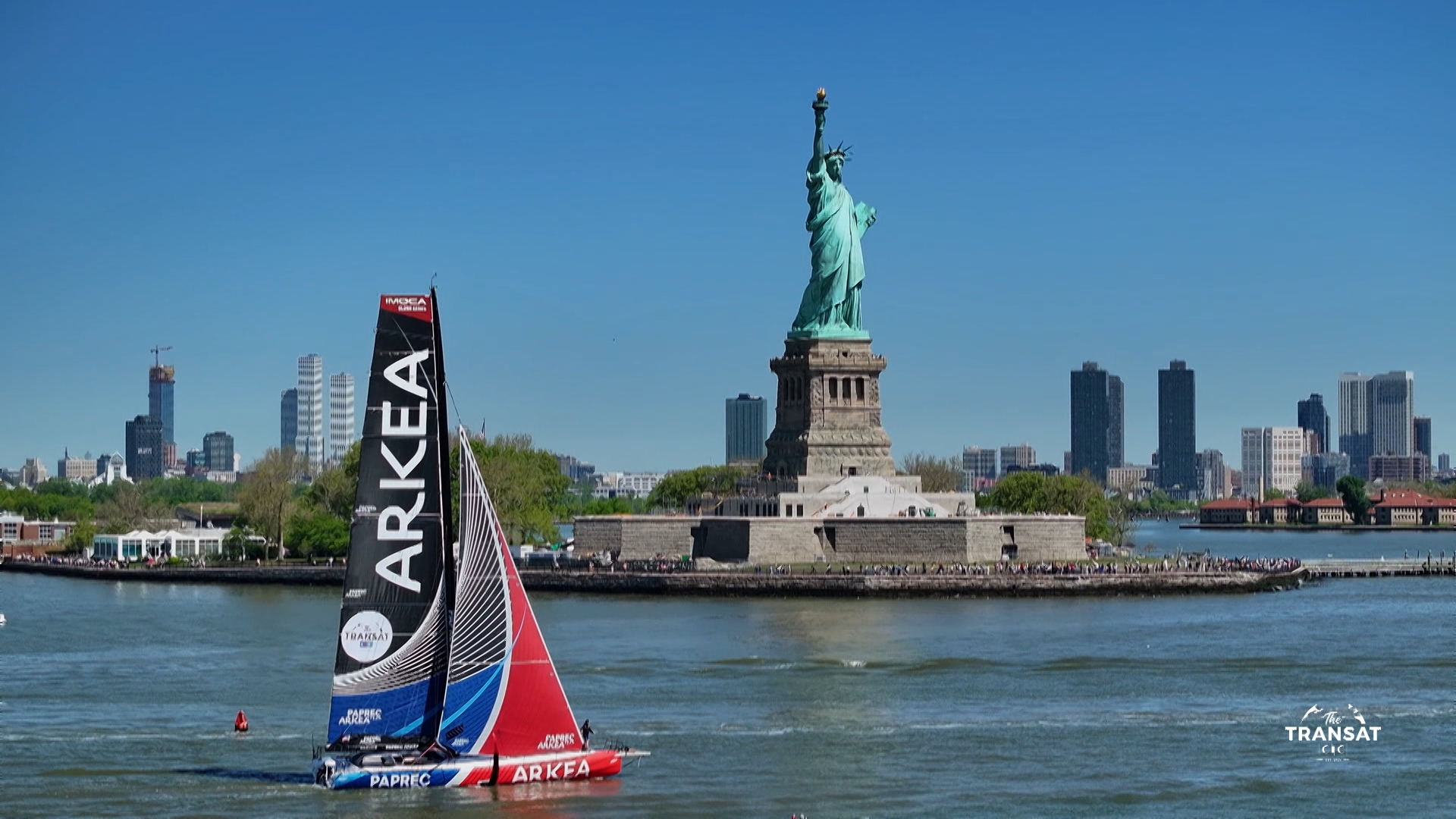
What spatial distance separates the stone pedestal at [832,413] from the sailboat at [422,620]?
53558 mm

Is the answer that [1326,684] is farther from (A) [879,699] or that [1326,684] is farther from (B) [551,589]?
(B) [551,589]

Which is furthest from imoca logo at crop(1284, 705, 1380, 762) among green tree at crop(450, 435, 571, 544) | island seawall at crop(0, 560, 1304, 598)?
green tree at crop(450, 435, 571, 544)

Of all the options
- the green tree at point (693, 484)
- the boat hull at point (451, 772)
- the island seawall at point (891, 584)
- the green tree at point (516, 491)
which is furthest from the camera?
the green tree at point (693, 484)

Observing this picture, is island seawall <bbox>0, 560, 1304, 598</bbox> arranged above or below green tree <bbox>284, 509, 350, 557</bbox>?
below

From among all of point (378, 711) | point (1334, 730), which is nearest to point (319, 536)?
point (1334, 730)

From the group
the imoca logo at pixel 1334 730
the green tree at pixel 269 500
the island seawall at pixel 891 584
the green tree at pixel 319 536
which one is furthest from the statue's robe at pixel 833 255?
the imoca logo at pixel 1334 730

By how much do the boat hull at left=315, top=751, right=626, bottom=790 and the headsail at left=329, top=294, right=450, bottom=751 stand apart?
0.90m

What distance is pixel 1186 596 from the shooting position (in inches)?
3066

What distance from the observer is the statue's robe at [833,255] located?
3497 inches

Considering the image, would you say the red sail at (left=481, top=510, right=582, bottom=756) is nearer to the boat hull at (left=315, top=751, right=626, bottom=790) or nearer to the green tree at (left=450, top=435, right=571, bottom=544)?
the boat hull at (left=315, top=751, right=626, bottom=790)

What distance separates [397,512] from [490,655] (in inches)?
102

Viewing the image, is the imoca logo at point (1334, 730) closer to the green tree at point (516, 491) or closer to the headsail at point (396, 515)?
the headsail at point (396, 515)

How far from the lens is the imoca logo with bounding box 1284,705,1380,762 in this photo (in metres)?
38.4

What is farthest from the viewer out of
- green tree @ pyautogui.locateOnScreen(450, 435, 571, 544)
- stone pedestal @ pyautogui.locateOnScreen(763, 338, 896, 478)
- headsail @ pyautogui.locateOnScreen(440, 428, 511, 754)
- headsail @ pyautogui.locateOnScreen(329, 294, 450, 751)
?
green tree @ pyautogui.locateOnScreen(450, 435, 571, 544)
